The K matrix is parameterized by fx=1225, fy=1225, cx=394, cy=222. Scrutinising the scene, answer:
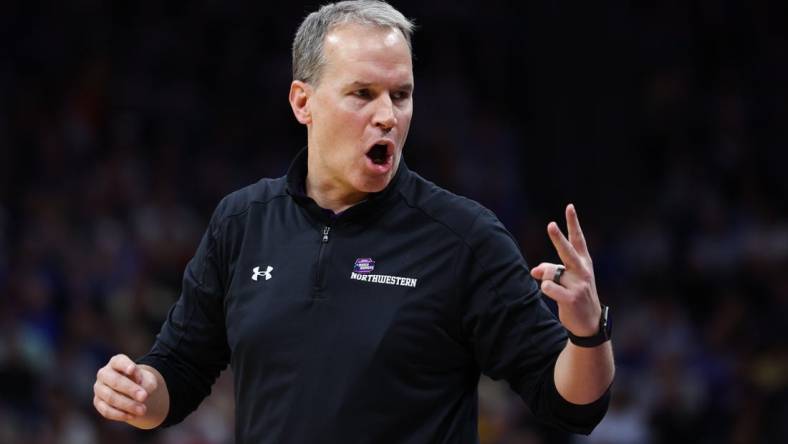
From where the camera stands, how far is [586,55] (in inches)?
386

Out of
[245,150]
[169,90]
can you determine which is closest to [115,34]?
[169,90]

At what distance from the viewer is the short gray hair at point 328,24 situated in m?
3.02

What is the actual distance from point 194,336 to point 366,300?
566 mm

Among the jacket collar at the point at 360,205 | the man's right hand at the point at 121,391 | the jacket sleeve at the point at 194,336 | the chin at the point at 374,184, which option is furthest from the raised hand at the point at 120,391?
the chin at the point at 374,184

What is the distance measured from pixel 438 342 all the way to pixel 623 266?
6.39m

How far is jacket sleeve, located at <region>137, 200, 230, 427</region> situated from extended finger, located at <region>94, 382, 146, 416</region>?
25 centimetres

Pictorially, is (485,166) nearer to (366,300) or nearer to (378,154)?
(378,154)

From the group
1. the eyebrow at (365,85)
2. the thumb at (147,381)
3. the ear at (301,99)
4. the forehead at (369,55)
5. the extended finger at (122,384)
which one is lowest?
the thumb at (147,381)

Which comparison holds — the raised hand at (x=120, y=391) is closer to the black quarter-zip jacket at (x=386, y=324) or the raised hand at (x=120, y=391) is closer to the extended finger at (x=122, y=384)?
the extended finger at (x=122, y=384)

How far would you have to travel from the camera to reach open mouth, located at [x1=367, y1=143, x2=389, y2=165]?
2996mm

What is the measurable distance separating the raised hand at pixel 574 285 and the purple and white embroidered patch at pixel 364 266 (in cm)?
51

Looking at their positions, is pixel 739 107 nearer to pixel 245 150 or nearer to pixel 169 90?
pixel 245 150

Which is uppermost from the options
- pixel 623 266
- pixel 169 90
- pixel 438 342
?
pixel 438 342

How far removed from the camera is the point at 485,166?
9.87 metres
